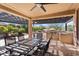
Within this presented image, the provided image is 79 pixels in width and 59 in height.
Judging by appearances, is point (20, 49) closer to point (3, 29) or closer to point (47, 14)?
point (3, 29)

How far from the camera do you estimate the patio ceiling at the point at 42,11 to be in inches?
98.5

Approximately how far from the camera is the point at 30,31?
2576 millimetres

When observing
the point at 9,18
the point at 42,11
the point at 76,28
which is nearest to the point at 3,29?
the point at 9,18

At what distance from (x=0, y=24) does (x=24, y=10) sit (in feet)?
1.56

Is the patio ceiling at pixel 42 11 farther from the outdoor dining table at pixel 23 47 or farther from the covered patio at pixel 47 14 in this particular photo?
the outdoor dining table at pixel 23 47

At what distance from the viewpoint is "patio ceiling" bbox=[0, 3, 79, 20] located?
8.21 feet

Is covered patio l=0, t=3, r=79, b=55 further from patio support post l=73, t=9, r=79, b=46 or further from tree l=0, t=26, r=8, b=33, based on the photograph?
tree l=0, t=26, r=8, b=33

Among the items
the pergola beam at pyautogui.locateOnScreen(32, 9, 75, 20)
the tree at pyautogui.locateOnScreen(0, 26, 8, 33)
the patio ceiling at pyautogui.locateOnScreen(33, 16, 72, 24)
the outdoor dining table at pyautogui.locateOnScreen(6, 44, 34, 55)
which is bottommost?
the outdoor dining table at pyautogui.locateOnScreen(6, 44, 34, 55)

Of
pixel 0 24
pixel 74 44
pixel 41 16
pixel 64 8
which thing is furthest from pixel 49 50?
pixel 0 24

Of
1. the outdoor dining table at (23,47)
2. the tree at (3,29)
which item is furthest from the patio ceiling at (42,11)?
the outdoor dining table at (23,47)

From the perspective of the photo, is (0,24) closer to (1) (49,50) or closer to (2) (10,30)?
(2) (10,30)

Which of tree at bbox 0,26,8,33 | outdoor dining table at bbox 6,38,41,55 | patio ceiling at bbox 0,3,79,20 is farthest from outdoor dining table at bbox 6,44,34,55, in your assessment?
patio ceiling at bbox 0,3,79,20

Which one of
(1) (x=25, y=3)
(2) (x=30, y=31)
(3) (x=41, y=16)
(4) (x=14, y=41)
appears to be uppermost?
(1) (x=25, y=3)

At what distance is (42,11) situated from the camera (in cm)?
255
